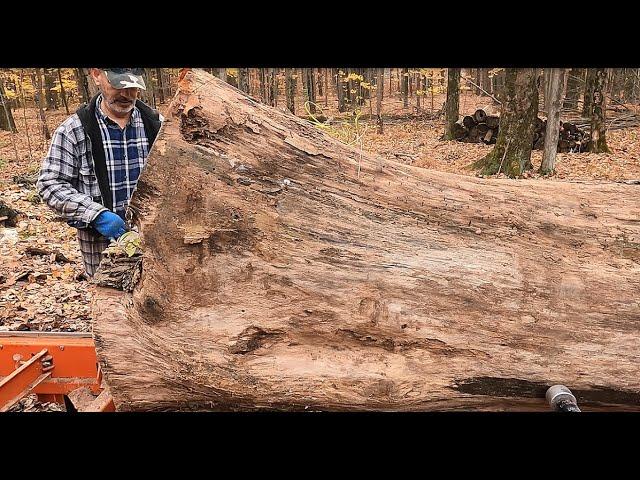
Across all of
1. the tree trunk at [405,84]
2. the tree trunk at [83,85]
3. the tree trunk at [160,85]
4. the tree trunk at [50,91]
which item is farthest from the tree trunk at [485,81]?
the tree trunk at [50,91]

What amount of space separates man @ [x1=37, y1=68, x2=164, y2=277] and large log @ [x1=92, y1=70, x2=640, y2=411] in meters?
0.73

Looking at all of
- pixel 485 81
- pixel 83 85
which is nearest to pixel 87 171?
pixel 83 85

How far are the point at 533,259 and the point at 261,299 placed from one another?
4.72ft

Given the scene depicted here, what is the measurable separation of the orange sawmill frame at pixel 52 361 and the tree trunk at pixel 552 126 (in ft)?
31.4

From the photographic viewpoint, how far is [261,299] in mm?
2482

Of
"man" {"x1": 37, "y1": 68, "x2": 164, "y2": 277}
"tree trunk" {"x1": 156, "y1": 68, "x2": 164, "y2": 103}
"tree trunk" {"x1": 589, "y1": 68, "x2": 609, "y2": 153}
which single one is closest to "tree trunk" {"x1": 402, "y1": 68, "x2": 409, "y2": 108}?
"tree trunk" {"x1": 156, "y1": 68, "x2": 164, "y2": 103}

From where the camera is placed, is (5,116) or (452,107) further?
(452,107)

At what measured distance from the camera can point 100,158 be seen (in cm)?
325

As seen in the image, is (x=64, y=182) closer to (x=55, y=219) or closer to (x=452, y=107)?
(x=55, y=219)

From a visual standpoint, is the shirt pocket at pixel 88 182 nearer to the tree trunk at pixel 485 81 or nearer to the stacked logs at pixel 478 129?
the stacked logs at pixel 478 129

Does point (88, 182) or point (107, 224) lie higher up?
point (88, 182)

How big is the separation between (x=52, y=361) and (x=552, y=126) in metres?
9.92

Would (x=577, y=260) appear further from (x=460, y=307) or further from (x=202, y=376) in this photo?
(x=202, y=376)

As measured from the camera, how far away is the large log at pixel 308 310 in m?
2.44
